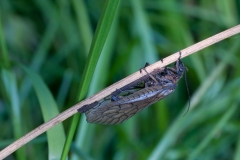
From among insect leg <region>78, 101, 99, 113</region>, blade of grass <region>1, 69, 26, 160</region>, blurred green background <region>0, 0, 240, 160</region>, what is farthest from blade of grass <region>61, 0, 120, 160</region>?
blurred green background <region>0, 0, 240, 160</region>

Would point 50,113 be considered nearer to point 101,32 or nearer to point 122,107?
point 122,107

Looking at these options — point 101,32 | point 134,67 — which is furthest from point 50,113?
point 134,67

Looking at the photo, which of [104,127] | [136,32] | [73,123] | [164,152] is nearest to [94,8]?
[136,32]

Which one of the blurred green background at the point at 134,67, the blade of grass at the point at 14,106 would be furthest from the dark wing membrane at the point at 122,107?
the blurred green background at the point at 134,67

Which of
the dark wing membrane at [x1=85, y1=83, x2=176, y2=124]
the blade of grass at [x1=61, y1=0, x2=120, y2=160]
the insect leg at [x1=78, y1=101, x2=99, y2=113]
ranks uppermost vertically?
the blade of grass at [x1=61, y1=0, x2=120, y2=160]

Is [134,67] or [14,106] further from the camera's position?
[134,67]

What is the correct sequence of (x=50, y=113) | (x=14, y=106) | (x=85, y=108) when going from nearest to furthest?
(x=85, y=108), (x=50, y=113), (x=14, y=106)

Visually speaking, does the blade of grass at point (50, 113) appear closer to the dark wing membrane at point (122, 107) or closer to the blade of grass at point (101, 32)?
the dark wing membrane at point (122, 107)

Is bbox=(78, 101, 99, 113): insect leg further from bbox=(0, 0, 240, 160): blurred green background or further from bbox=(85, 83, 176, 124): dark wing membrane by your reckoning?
bbox=(0, 0, 240, 160): blurred green background
